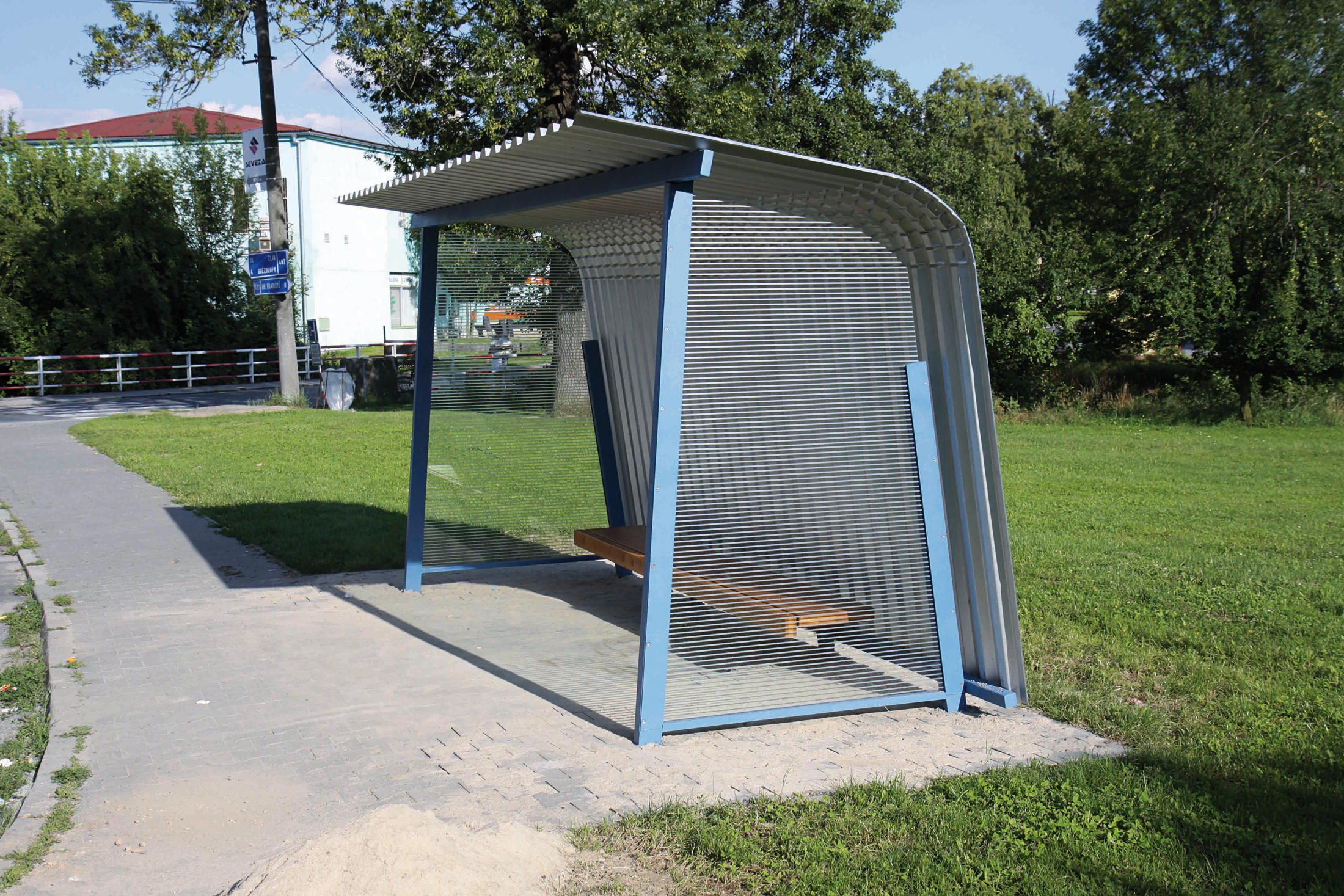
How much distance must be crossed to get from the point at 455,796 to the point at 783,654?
5.46ft

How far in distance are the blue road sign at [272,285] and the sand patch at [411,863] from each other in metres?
17.0

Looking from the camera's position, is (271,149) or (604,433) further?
(271,149)

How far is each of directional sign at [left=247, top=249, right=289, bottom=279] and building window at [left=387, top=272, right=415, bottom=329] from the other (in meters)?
25.0

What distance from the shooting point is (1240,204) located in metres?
21.4

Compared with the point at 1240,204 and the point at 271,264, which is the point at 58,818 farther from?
the point at 1240,204

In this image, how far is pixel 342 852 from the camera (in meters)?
3.24

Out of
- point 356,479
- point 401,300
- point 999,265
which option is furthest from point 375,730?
point 401,300

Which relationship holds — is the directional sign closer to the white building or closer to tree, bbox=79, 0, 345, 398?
tree, bbox=79, 0, 345, 398

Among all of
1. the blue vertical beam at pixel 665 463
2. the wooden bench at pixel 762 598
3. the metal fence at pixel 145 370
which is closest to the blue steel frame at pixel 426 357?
the blue vertical beam at pixel 665 463

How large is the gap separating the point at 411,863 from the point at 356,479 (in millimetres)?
9622

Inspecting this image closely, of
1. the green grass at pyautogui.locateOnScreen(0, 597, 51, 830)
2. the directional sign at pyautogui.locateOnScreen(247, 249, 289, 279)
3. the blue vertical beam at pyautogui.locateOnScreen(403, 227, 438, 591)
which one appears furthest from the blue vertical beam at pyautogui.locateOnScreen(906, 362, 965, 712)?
the directional sign at pyautogui.locateOnScreen(247, 249, 289, 279)

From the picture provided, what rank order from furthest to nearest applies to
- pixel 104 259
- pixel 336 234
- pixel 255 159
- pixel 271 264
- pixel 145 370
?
pixel 336 234
pixel 104 259
pixel 145 370
pixel 255 159
pixel 271 264

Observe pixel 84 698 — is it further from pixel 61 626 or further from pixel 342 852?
pixel 342 852

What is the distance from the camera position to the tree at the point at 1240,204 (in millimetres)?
20094
